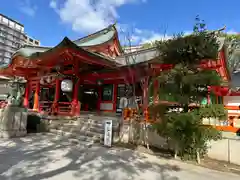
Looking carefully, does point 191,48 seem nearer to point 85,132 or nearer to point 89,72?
point 85,132

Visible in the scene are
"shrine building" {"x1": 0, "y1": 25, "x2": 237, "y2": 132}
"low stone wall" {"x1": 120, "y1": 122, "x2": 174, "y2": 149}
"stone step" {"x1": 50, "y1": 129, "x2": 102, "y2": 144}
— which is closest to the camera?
"low stone wall" {"x1": 120, "y1": 122, "x2": 174, "y2": 149}

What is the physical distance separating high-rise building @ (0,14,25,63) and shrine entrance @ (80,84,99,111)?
5475cm

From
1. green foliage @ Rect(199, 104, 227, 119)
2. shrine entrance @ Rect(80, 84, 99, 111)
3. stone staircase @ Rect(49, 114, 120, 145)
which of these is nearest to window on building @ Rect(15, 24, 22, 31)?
shrine entrance @ Rect(80, 84, 99, 111)

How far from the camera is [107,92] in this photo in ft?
40.1

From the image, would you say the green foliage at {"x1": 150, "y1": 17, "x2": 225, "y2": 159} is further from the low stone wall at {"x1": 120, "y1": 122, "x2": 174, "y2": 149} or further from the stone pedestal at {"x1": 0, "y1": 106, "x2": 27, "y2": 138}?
the stone pedestal at {"x1": 0, "y1": 106, "x2": 27, "y2": 138}

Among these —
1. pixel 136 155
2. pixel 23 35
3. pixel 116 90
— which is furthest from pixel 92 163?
pixel 23 35

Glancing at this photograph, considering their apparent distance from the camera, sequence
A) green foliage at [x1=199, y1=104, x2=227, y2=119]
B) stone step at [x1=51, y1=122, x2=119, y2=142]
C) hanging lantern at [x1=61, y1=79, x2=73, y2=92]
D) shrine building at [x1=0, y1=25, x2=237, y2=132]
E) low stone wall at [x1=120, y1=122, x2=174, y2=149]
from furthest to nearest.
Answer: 1. hanging lantern at [x1=61, y1=79, x2=73, y2=92]
2. shrine building at [x1=0, y1=25, x2=237, y2=132]
3. stone step at [x1=51, y1=122, x2=119, y2=142]
4. low stone wall at [x1=120, y1=122, x2=174, y2=149]
5. green foliage at [x1=199, y1=104, x2=227, y2=119]

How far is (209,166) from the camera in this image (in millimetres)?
4969

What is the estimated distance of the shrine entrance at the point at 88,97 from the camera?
1347cm

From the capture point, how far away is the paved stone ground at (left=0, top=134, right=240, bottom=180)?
4016 mm

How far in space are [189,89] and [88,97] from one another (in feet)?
32.3

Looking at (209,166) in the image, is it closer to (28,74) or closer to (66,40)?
(66,40)

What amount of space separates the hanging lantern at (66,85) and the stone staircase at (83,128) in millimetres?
1587

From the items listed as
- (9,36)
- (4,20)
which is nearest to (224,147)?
(9,36)
